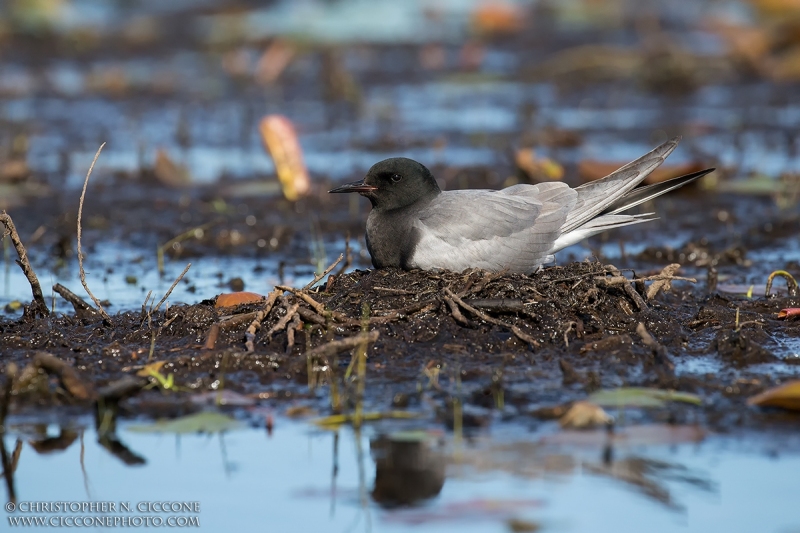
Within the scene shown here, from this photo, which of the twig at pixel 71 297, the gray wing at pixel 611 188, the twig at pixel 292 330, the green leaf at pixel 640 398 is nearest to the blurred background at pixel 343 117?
the twig at pixel 71 297

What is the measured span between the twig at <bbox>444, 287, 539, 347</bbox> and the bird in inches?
21.9

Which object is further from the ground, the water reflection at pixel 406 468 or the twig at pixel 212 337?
the twig at pixel 212 337

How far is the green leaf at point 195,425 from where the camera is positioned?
4.80m

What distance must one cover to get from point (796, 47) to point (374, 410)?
12695 mm

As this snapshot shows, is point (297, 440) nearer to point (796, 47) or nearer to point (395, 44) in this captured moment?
point (796, 47)

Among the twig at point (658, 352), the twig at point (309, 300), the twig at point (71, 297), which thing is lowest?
the twig at point (658, 352)

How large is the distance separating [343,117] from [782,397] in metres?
10.2

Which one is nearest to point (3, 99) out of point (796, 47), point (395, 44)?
point (395, 44)

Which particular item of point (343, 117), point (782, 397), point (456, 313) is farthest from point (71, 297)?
point (343, 117)

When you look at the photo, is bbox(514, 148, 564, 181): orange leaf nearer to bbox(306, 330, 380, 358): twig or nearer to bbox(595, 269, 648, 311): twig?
bbox(595, 269, 648, 311): twig

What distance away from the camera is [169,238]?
356 inches

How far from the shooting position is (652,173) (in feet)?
29.5

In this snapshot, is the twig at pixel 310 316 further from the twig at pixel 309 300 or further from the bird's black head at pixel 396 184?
the bird's black head at pixel 396 184

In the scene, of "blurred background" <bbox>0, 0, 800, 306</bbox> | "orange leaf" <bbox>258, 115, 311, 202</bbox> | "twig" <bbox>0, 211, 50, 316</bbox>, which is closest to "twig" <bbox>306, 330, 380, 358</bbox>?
"twig" <bbox>0, 211, 50, 316</bbox>
